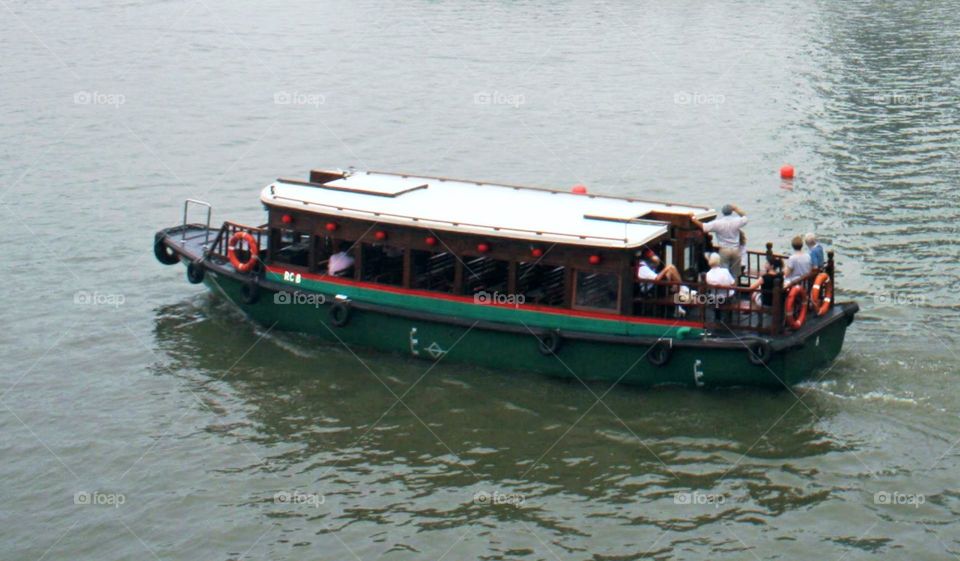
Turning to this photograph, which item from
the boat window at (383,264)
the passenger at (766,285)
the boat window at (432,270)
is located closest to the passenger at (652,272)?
the passenger at (766,285)

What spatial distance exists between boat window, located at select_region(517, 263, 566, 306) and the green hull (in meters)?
0.39

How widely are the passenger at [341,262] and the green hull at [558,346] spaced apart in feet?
1.21

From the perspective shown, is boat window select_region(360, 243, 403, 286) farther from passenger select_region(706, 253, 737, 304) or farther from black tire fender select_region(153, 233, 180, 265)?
passenger select_region(706, 253, 737, 304)

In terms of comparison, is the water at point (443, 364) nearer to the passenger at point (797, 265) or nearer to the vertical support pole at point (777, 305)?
the vertical support pole at point (777, 305)

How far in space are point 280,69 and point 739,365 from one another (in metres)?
36.5

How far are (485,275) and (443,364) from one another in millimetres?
1817

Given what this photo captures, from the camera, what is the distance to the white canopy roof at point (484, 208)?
24.1 m

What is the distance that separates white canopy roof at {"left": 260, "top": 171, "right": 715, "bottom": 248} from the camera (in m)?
24.1

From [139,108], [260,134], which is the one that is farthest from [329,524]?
[139,108]

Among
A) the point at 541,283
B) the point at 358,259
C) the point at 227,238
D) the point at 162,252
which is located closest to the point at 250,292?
the point at 227,238

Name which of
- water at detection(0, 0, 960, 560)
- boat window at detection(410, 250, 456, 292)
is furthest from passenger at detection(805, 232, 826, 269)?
boat window at detection(410, 250, 456, 292)

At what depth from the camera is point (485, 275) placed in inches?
1000

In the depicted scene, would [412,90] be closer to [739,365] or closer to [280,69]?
[280,69]

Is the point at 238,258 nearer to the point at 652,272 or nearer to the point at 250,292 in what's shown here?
the point at 250,292
